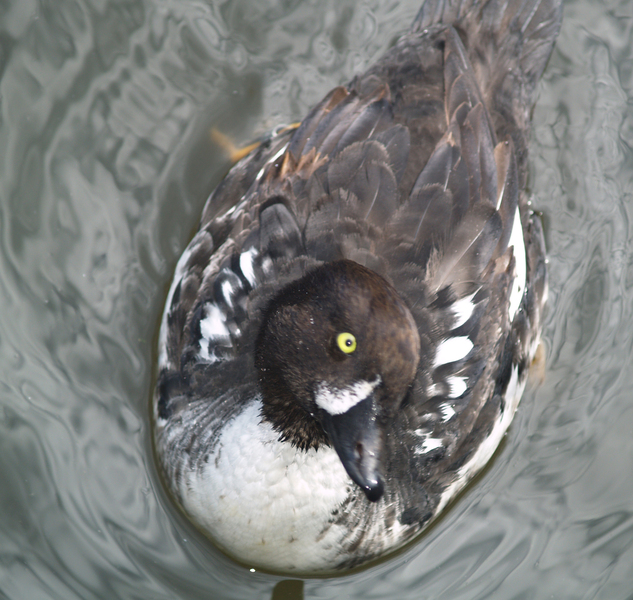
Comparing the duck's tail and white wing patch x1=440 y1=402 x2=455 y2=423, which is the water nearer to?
white wing patch x1=440 y1=402 x2=455 y2=423

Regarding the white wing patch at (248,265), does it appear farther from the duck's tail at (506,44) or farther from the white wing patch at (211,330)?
the duck's tail at (506,44)

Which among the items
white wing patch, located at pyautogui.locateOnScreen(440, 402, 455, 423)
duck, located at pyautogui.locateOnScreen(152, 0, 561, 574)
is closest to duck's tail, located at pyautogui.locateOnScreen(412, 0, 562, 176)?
Result: duck, located at pyautogui.locateOnScreen(152, 0, 561, 574)

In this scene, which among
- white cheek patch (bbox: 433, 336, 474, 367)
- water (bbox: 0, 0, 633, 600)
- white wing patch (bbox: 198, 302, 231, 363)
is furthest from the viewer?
water (bbox: 0, 0, 633, 600)

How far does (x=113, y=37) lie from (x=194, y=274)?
1.90m

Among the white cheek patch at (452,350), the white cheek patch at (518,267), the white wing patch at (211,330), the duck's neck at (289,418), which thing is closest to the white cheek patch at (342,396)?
the duck's neck at (289,418)

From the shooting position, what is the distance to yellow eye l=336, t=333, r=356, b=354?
2547 millimetres

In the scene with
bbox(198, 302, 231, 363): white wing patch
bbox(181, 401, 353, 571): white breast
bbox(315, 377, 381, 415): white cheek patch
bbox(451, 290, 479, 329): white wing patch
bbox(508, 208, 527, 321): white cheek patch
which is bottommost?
bbox(181, 401, 353, 571): white breast

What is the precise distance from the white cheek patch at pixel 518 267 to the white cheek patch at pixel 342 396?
1191 mm

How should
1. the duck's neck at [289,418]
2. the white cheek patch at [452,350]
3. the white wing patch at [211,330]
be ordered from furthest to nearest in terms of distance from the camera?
the white wing patch at [211,330], the white cheek patch at [452,350], the duck's neck at [289,418]

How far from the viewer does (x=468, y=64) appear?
354 centimetres

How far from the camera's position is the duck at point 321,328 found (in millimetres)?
3008

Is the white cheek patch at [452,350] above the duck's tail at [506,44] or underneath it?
underneath

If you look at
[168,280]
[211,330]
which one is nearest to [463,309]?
[211,330]

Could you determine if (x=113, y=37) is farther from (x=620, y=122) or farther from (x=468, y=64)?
(x=620, y=122)
